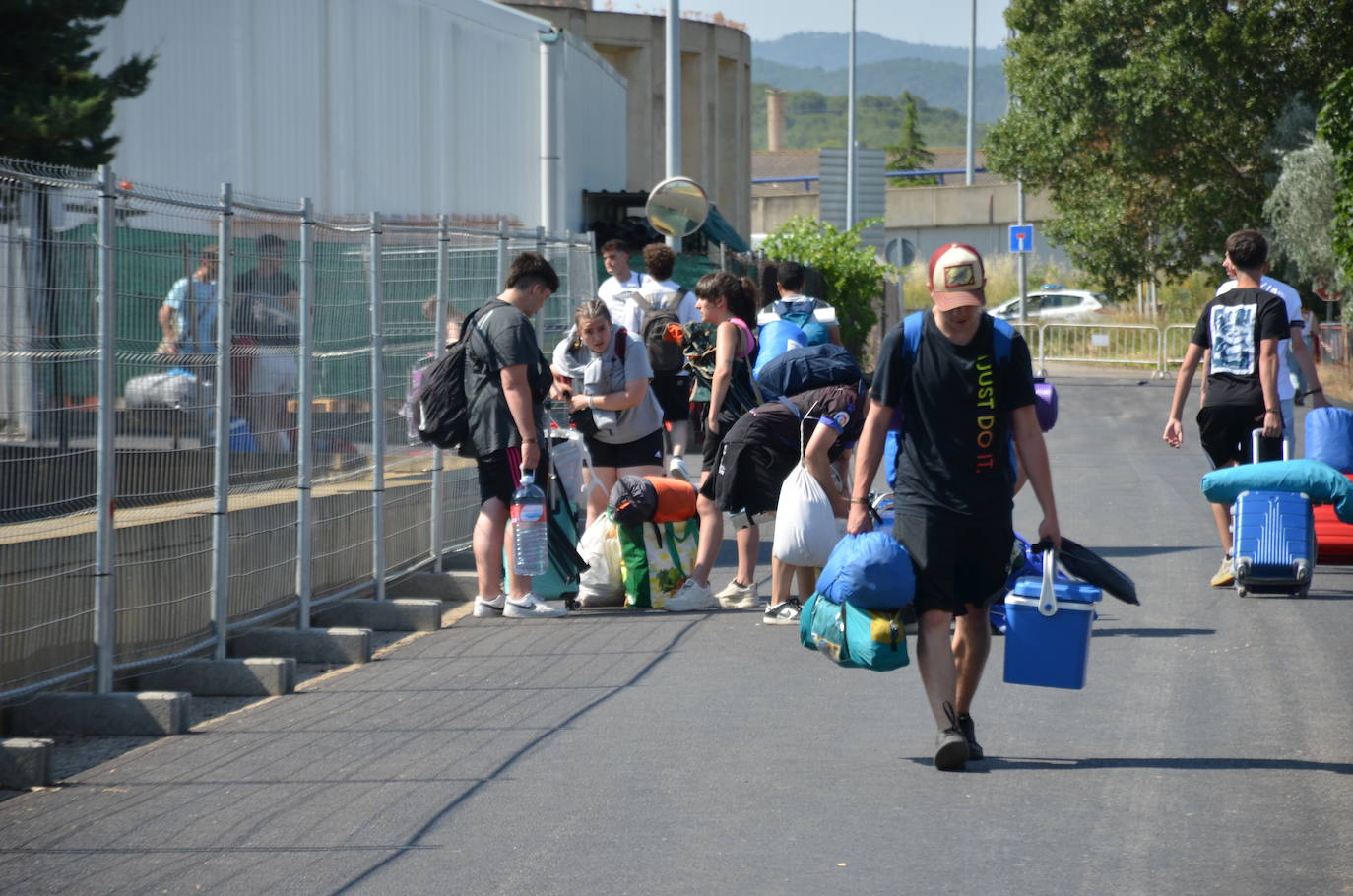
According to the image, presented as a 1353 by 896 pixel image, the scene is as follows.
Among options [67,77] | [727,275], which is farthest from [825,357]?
[67,77]

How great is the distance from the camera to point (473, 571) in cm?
1077

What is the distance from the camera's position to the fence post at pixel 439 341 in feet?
33.1

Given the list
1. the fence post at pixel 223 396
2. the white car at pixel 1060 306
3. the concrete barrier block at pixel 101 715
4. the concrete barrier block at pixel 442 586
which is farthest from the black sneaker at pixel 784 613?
the white car at pixel 1060 306

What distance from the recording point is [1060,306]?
161 ft

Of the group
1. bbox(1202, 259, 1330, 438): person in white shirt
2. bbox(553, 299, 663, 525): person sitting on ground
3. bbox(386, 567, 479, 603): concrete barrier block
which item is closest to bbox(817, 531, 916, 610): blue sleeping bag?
bbox(553, 299, 663, 525): person sitting on ground

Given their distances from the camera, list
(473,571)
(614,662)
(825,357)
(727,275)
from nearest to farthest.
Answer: (614,662) → (825,357) → (727,275) → (473,571)

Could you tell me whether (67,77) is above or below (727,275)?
above

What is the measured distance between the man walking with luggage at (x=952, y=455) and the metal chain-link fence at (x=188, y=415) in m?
2.97

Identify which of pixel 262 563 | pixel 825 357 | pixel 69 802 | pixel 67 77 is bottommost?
pixel 69 802

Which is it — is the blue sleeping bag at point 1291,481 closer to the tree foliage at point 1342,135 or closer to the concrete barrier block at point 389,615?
the concrete barrier block at point 389,615

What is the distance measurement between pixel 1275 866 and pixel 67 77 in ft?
49.5

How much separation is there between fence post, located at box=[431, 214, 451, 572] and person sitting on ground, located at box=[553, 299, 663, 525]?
73 cm

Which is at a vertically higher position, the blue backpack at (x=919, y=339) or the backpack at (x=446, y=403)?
the blue backpack at (x=919, y=339)

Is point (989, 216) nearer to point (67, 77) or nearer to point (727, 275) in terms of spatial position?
point (67, 77)
